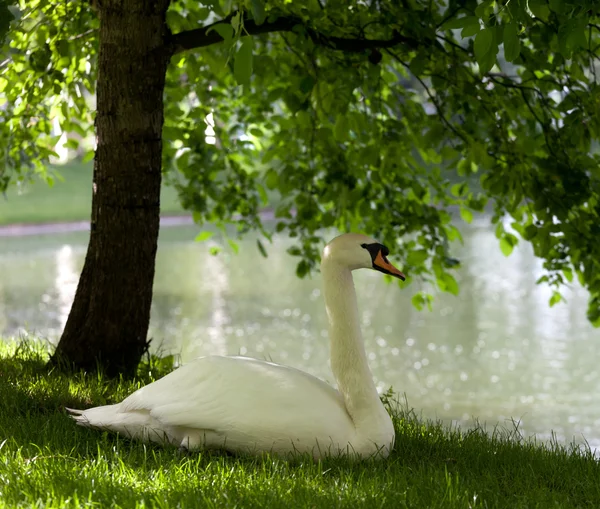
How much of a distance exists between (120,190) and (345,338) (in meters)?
1.73

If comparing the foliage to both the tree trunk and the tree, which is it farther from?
the tree trunk

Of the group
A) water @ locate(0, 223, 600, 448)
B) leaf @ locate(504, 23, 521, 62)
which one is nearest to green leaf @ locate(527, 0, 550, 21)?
leaf @ locate(504, 23, 521, 62)

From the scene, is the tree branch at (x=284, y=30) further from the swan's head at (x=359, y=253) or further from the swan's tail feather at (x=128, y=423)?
the swan's tail feather at (x=128, y=423)

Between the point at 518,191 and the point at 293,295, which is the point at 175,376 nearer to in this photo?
the point at 518,191

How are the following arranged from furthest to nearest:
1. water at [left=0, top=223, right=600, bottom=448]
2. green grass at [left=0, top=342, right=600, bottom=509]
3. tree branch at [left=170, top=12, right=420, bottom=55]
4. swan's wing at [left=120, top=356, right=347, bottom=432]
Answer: water at [left=0, top=223, right=600, bottom=448] → tree branch at [left=170, top=12, right=420, bottom=55] → swan's wing at [left=120, top=356, right=347, bottom=432] → green grass at [left=0, top=342, right=600, bottom=509]

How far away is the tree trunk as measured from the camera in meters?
5.11

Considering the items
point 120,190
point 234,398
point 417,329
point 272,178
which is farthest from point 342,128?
point 417,329

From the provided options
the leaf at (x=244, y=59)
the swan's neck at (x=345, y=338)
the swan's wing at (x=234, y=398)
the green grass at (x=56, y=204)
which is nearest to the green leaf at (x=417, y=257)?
the swan's neck at (x=345, y=338)

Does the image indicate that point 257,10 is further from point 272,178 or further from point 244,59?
point 272,178

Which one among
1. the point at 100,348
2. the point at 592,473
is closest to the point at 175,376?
the point at 100,348

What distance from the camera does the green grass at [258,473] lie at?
306 cm

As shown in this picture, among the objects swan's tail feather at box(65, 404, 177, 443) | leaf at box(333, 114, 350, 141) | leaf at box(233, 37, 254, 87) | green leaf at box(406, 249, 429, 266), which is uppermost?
leaf at box(333, 114, 350, 141)

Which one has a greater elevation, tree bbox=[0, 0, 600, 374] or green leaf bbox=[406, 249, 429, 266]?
tree bbox=[0, 0, 600, 374]

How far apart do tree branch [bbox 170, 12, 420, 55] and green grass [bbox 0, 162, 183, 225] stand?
1290 inches
